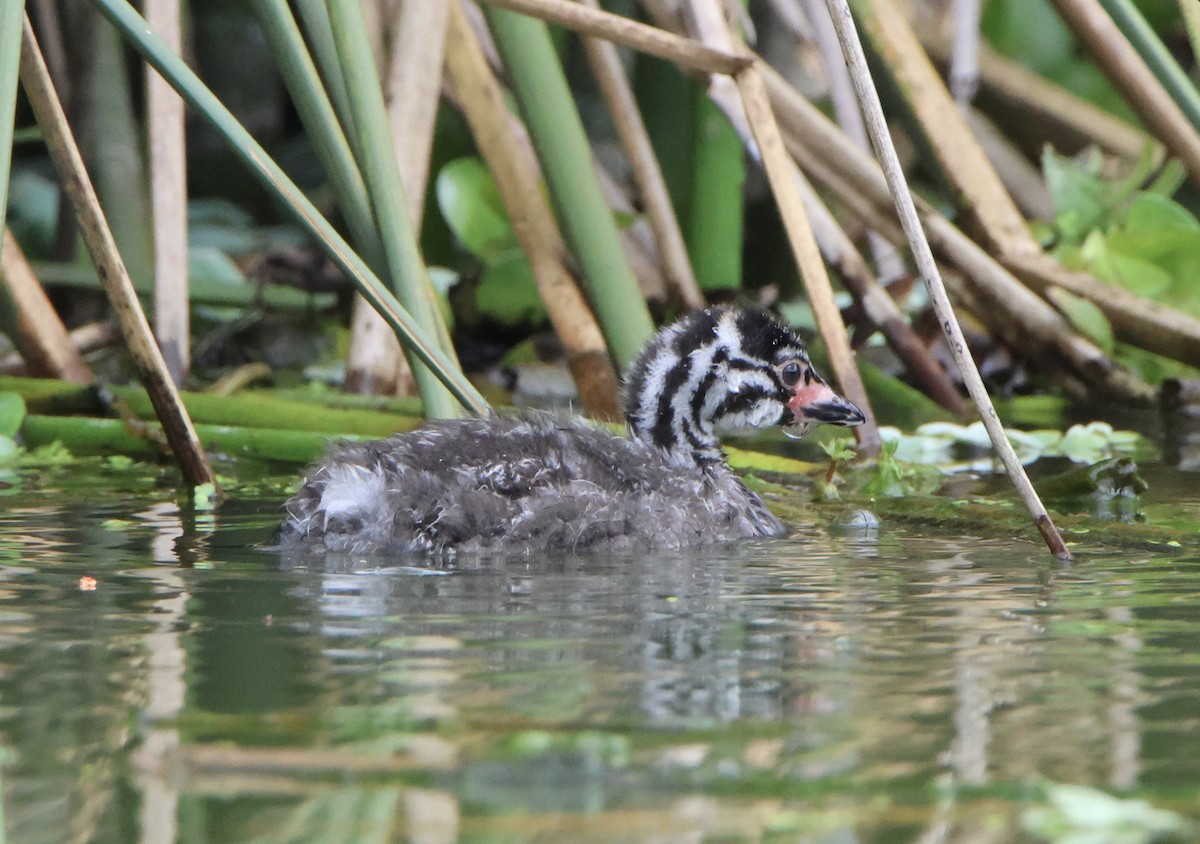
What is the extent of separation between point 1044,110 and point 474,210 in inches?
111

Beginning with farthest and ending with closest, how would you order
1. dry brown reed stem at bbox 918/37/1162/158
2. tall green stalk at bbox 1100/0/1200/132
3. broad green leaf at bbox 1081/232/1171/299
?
dry brown reed stem at bbox 918/37/1162/158 → broad green leaf at bbox 1081/232/1171/299 → tall green stalk at bbox 1100/0/1200/132

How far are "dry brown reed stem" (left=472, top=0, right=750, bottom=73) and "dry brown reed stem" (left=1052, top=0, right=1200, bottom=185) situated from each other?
1.22 meters

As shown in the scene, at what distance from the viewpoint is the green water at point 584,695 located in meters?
1.97

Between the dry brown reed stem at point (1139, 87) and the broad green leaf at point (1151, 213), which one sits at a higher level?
the dry brown reed stem at point (1139, 87)

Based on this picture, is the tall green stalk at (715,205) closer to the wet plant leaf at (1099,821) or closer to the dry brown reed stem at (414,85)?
the dry brown reed stem at (414,85)

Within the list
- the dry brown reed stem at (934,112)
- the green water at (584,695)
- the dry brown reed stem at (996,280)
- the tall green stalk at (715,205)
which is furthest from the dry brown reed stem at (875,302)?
the green water at (584,695)

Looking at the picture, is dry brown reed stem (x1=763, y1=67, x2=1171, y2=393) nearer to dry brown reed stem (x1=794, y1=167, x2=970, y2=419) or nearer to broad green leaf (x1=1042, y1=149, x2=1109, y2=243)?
dry brown reed stem (x1=794, y1=167, x2=970, y2=419)

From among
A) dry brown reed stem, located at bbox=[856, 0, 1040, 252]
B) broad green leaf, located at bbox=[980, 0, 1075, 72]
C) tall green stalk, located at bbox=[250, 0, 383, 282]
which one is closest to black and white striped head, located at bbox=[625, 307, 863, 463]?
tall green stalk, located at bbox=[250, 0, 383, 282]

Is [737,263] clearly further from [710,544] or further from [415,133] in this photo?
[710,544]

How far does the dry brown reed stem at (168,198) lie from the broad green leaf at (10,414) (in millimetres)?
511

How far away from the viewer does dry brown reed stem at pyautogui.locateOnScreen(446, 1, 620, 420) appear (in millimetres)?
5410

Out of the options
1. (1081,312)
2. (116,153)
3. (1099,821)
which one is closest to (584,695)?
(1099,821)

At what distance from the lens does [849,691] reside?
8.16 ft

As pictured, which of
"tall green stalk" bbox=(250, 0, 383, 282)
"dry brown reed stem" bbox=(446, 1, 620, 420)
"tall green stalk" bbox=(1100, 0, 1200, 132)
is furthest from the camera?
"dry brown reed stem" bbox=(446, 1, 620, 420)
